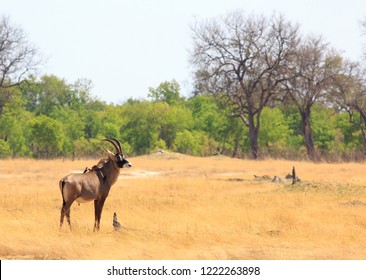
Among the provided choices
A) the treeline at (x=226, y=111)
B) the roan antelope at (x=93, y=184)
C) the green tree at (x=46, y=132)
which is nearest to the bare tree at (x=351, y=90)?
the treeline at (x=226, y=111)

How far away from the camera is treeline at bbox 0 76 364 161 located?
75.6 metres

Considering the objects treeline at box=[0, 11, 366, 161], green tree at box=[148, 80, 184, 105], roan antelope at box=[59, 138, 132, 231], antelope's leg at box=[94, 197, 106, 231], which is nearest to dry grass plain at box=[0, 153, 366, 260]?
antelope's leg at box=[94, 197, 106, 231]

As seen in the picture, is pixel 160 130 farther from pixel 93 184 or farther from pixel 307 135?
pixel 93 184

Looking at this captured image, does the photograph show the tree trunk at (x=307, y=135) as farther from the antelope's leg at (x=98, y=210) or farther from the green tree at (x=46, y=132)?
the antelope's leg at (x=98, y=210)

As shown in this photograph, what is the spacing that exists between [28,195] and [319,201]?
31.0 feet

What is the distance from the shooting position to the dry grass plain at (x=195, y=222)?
13.0 meters

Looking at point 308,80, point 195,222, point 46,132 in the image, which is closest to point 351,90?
point 308,80

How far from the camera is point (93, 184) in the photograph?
15.9 meters

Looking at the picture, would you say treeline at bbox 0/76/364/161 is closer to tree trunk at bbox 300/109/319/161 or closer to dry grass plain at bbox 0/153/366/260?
tree trunk at bbox 300/109/319/161

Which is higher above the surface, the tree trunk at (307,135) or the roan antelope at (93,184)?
the tree trunk at (307,135)

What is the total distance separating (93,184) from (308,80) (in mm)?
47712

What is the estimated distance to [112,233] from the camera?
14562 mm

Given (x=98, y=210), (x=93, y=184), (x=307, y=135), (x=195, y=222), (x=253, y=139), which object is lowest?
(x=195, y=222)

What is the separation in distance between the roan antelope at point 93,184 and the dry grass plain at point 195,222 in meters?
0.54
